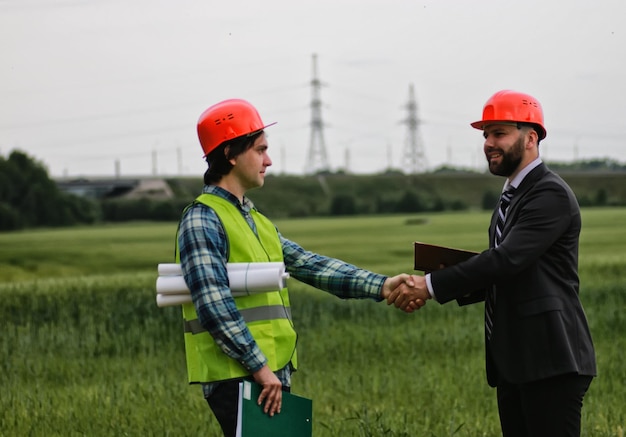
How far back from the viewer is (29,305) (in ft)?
45.1

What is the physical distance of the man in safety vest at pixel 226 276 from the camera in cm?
383

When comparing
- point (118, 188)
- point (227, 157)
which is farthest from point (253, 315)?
point (118, 188)

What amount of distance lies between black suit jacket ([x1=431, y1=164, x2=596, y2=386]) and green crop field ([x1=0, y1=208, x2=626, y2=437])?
1774 millimetres

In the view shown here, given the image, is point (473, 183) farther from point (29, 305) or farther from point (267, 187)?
point (29, 305)

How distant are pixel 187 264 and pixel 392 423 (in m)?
2.99

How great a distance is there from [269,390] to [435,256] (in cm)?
125

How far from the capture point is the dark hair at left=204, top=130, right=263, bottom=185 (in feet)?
13.2

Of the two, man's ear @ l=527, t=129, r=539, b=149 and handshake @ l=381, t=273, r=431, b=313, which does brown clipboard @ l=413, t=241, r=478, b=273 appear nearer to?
handshake @ l=381, t=273, r=431, b=313

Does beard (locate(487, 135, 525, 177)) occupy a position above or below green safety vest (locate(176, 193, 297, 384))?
above

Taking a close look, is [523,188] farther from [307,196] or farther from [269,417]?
[307,196]

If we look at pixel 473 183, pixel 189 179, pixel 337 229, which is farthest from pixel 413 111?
pixel 337 229

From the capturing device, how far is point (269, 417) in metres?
3.97

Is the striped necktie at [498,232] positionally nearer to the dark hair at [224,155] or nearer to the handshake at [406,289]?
the handshake at [406,289]

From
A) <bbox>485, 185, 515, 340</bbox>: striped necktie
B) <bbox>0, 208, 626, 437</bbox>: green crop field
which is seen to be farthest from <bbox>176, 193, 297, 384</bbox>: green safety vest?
<bbox>0, 208, 626, 437</bbox>: green crop field
